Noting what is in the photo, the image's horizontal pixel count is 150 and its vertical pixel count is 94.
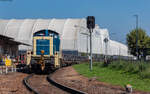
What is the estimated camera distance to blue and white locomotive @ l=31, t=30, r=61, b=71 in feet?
70.3

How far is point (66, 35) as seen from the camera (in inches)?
2995

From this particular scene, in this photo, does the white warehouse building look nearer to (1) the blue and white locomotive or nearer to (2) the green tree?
(2) the green tree

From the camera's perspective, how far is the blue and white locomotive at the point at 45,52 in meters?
21.4

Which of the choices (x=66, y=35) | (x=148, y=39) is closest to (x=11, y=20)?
(x=66, y=35)

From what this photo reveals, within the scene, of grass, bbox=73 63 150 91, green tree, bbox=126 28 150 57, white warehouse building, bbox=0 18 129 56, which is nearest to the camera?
grass, bbox=73 63 150 91

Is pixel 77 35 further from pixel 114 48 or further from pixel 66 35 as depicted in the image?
pixel 114 48

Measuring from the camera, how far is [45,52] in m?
22.9

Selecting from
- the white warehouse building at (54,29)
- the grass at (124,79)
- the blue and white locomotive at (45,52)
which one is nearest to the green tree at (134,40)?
the white warehouse building at (54,29)

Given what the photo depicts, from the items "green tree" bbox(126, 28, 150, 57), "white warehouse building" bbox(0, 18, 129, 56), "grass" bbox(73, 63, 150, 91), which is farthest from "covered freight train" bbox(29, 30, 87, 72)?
"white warehouse building" bbox(0, 18, 129, 56)

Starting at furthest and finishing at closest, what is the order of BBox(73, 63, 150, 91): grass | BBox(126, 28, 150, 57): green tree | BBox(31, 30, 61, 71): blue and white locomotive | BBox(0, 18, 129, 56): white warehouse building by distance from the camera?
BBox(0, 18, 129, 56): white warehouse building → BBox(126, 28, 150, 57): green tree → BBox(31, 30, 61, 71): blue and white locomotive → BBox(73, 63, 150, 91): grass

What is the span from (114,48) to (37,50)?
97.4 meters

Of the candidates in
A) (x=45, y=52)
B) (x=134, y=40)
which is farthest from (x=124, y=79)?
(x=134, y=40)

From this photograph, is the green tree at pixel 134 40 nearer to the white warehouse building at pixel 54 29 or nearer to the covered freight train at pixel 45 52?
the white warehouse building at pixel 54 29

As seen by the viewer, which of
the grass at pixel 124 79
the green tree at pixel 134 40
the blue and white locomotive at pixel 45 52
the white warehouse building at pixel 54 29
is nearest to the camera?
the grass at pixel 124 79
